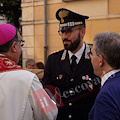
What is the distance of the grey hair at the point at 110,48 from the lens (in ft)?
5.74

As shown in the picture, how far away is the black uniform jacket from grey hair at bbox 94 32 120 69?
1.09 meters

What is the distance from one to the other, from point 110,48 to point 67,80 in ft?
4.13

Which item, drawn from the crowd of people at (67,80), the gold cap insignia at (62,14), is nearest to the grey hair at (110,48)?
the crowd of people at (67,80)

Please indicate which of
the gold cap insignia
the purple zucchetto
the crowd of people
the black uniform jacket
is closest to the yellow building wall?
the gold cap insignia

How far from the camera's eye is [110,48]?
1755 mm

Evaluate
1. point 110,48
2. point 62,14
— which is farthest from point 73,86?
point 110,48

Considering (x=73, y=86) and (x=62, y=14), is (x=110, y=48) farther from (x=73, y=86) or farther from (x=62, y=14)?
(x=62, y=14)

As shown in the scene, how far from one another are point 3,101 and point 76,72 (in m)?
1.16

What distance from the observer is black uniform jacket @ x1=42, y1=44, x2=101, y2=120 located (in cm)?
281

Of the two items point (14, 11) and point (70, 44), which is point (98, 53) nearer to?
point (70, 44)

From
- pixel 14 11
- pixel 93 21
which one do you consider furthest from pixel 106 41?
pixel 14 11

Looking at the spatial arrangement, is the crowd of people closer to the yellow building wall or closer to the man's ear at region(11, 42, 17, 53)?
the man's ear at region(11, 42, 17, 53)

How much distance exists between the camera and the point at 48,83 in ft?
9.76

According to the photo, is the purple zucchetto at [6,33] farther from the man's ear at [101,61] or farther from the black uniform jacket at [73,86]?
the black uniform jacket at [73,86]
